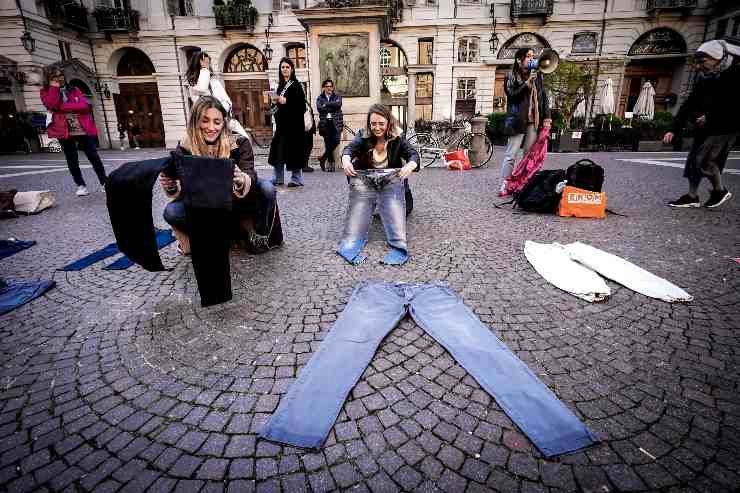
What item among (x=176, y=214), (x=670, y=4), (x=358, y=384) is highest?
(x=670, y=4)

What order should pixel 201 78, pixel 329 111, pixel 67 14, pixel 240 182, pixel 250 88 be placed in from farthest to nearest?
1. pixel 250 88
2. pixel 67 14
3. pixel 329 111
4. pixel 201 78
5. pixel 240 182

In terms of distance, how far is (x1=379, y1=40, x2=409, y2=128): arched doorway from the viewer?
2483 centimetres

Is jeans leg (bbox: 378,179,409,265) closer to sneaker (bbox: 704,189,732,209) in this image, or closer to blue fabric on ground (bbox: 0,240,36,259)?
blue fabric on ground (bbox: 0,240,36,259)

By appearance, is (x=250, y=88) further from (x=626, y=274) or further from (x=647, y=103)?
(x=626, y=274)

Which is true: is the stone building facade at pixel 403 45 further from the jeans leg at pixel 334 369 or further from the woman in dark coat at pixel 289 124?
the jeans leg at pixel 334 369

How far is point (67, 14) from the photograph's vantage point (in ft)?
71.3

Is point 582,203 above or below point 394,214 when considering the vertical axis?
below

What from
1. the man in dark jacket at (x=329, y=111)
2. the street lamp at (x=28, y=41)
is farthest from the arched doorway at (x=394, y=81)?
the street lamp at (x=28, y=41)

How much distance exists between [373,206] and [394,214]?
29 centimetres

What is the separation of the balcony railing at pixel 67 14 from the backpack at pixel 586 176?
28763 mm

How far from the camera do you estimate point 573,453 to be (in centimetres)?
146

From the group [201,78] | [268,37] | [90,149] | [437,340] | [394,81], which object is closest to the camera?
[437,340]

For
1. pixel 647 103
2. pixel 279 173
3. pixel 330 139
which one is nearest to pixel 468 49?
pixel 647 103

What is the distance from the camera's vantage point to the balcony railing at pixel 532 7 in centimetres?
2262
